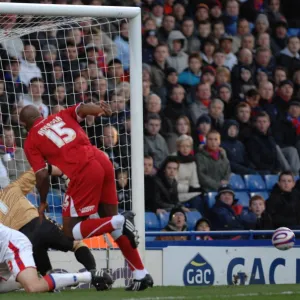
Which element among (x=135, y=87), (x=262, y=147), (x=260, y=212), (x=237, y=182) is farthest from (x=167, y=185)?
(x=135, y=87)

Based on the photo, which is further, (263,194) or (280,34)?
(280,34)

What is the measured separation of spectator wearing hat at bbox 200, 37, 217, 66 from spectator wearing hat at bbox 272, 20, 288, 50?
1.65m

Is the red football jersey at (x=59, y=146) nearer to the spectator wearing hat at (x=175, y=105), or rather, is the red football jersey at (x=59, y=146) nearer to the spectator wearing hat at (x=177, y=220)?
the spectator wearing hat at (x=177, y=220)

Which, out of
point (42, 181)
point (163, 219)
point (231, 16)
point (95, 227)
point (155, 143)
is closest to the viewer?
point (95, 227)

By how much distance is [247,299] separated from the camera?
8.11 m

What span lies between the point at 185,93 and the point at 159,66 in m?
0.52

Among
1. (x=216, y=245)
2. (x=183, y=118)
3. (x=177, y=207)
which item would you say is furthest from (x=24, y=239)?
(x=183, y=118)

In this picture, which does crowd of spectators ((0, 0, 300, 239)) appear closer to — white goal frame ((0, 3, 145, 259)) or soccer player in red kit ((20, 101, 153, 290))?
white goal frame ((0, 3, 145, 259))

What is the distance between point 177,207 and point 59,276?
4745 mm

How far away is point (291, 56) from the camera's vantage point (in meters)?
17.2

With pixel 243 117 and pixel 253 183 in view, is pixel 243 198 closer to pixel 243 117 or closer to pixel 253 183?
pixel 253 183

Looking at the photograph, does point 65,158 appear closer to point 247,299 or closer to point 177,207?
point 247,299

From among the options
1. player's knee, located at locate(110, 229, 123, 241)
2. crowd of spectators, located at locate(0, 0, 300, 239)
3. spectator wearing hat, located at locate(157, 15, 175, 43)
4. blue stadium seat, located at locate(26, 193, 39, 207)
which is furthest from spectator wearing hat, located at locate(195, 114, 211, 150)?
player's knee, located at locate(110, 229, 123, 241)

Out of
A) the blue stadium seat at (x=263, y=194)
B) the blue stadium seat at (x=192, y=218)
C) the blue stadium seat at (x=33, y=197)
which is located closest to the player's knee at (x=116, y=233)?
the blue stadium seat at (x=33, y=197)
